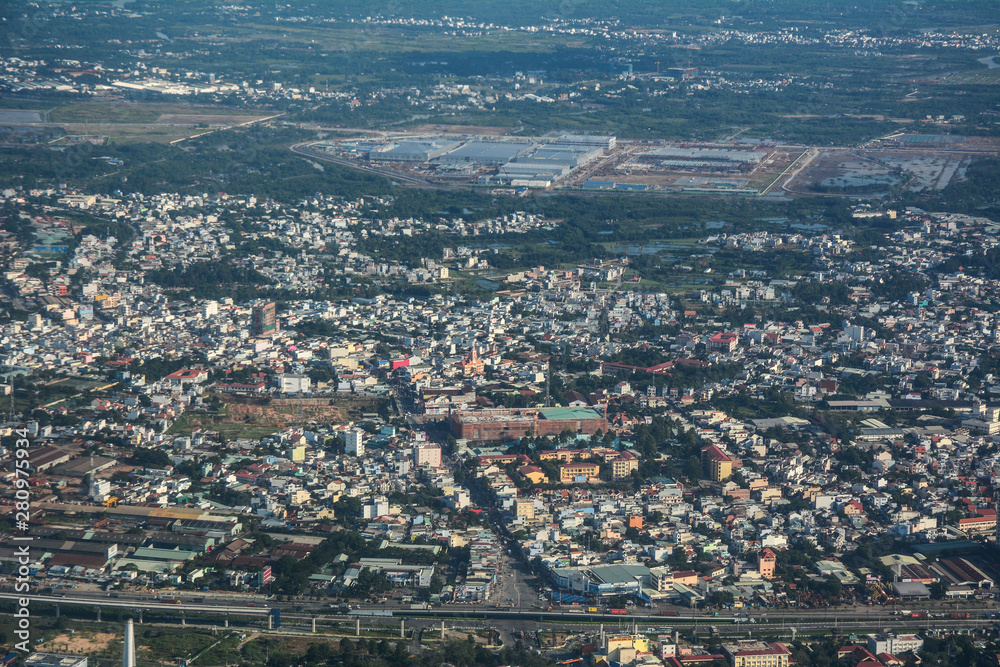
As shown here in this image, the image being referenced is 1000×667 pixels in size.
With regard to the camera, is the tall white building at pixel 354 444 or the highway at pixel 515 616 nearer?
the highway at pixel 515 616

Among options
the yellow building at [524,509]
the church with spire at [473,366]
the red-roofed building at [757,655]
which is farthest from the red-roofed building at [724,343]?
the red-roofed building at [757,655]

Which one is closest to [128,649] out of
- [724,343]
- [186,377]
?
[186,377]

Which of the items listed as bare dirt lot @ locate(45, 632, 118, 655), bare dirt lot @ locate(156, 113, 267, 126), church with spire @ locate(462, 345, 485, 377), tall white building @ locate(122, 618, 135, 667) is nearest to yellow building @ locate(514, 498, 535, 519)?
bare dirt lot @ locate(45, 632, 118, 655)

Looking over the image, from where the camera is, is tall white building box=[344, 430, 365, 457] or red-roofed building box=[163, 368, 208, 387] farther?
red-roofed building box=[163, 368, 208, 387]

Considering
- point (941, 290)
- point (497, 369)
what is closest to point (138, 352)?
point (497, 369)

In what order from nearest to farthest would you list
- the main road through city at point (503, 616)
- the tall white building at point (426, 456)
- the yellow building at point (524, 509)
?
the main road through city at point (503, 616) → the yellow building at point (524, 509) → the tall white building at point (426, 456)

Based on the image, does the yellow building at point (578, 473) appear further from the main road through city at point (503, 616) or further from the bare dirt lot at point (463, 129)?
the bare dirt lot at point (463, 129)

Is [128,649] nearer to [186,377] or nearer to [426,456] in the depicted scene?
[426,456]

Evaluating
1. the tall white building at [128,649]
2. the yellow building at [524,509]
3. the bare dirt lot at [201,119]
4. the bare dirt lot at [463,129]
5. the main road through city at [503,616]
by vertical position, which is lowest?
the bare dirt lot at [201,119]

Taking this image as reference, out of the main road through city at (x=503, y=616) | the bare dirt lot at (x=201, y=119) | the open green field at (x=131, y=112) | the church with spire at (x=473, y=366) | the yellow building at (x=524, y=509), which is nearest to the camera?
the main road through city at (x=503, y=616)

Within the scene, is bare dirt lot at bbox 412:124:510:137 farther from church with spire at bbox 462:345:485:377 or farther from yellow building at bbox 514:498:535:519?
yellow building at bbox 514:498:535:519

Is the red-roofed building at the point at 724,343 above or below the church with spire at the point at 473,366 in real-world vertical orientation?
above
